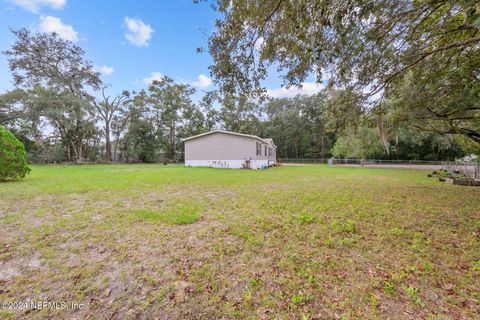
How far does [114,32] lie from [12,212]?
9390 mm

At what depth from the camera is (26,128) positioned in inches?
877

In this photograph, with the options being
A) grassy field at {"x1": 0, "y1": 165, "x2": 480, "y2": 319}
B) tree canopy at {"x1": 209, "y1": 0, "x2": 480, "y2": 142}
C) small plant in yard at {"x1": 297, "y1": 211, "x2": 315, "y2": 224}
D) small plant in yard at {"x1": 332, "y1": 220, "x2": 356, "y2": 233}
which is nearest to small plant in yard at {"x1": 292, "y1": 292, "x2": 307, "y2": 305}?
grassy field at {"x1": 0, "y1": 165, "x2": 480, "y2": 319}

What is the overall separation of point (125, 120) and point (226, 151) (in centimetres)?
1629

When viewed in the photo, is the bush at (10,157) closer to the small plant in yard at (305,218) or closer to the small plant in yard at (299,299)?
the small plant in yard at (305,218)

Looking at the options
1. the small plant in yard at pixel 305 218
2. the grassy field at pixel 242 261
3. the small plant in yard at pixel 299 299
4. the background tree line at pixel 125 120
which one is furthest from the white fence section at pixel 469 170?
the small plant in yard at pixel 299 299

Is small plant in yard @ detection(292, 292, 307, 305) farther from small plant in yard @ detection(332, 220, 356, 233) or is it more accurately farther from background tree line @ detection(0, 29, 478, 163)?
background tree line @ detection(0, 29, 478, 163)

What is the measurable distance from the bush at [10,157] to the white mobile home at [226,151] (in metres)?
11.9

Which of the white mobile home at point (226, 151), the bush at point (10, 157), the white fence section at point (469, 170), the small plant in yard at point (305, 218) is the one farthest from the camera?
the white mobile home at point (226, 151)

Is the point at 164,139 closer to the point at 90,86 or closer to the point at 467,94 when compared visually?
the point at 90,86

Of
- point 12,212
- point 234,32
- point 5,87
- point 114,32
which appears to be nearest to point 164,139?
point 5,87

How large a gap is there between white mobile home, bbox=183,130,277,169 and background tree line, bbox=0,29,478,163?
12.9 ft

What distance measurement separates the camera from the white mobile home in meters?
17.6

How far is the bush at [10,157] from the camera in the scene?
26.3ft

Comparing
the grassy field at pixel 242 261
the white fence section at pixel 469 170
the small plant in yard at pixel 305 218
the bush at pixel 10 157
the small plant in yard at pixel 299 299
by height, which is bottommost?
the small plant in yard at pixel 299 299
